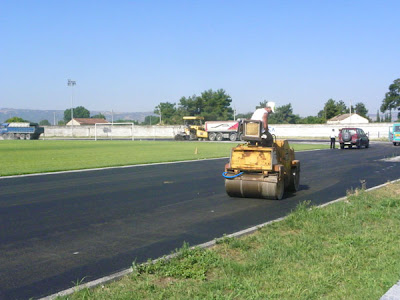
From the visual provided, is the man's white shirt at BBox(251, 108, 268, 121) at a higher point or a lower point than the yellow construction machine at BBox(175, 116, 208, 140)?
higher

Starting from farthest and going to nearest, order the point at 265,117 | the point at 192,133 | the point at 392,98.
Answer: the point at 392,98 < the point at 192,133 < the point at 265,117

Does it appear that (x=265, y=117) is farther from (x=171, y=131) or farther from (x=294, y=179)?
(x=171, y=131)

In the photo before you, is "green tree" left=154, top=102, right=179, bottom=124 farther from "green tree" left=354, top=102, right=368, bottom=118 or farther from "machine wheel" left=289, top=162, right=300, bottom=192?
"machine wheel" left=289, top=162, right=300, bottom=192

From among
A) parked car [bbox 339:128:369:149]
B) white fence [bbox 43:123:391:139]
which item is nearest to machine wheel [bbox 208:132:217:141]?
white fence [bbox 43:123:391:139]

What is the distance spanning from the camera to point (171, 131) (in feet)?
271

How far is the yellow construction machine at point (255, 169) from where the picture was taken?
11.1m

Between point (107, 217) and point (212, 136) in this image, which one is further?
point (212, 136)

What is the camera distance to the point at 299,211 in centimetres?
916

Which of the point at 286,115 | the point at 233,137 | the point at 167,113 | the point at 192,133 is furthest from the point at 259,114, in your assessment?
the point at 167,113

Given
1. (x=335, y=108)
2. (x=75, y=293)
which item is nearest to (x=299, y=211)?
(x=75, y=293)

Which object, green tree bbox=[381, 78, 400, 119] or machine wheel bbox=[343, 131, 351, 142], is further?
green tree bbox=[381, 78, 400, 119]

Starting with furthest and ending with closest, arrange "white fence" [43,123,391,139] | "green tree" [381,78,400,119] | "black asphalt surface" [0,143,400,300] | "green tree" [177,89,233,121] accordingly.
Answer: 1. "green tree" [177,89,233,121]
2. "green tree" [381,78,400,119]
3. "white fence" [43,123,391,139]
4. "black asphalt surface" [0,143,400,300]

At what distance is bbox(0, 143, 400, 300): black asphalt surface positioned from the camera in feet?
19.6

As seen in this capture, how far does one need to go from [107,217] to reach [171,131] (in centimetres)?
7352
